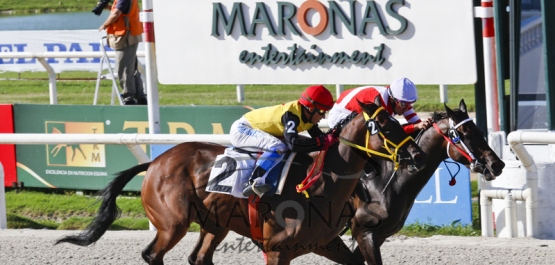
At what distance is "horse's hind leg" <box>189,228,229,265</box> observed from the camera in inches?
240

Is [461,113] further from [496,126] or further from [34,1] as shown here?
[34,1]

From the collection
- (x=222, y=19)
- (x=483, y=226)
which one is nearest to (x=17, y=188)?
(x=222, y=19)

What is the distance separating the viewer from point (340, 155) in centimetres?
544

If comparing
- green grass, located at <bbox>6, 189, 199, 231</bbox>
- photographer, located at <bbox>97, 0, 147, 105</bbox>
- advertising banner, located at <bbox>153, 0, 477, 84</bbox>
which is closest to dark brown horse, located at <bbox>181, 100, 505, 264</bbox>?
advertising banner, located at <bbox>153, 0, 477, 84</bbox>

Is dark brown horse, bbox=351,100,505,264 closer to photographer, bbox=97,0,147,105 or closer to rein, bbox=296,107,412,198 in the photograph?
rein, bbox=296,107,412,198

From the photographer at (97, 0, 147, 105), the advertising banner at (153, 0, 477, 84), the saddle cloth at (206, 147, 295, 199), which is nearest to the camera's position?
the saddle cloth at (206, 147, 295, 199)

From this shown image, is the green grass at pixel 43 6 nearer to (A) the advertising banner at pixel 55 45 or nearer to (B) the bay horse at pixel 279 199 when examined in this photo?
(A) the advertising banner at pixel 55 45

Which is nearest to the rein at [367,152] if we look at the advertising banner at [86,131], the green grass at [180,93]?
the advertising banner at [86,131]

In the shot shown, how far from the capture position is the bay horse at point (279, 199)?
17.5 feet

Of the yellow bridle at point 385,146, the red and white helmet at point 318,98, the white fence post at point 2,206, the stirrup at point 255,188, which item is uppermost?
the red and white helmet at point 318,98

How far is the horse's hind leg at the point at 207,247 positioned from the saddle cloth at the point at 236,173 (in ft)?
1.43

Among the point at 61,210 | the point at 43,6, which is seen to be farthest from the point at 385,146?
the point at 43,6

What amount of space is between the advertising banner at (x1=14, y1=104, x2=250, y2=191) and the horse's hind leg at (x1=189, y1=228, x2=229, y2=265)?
2372 mm

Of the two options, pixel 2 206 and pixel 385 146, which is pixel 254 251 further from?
pixel 2 206
